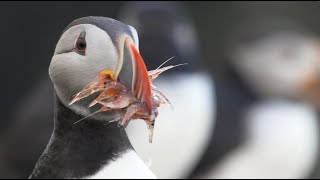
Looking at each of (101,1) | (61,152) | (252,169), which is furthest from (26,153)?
(61,152)

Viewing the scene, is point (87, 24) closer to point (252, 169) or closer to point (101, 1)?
point (252, 169)

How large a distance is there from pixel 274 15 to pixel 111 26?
3.57m

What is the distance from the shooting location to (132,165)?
0.64 m

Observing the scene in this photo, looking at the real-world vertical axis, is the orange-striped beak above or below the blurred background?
above

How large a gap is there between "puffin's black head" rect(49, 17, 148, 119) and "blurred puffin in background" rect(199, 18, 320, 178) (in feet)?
5.56

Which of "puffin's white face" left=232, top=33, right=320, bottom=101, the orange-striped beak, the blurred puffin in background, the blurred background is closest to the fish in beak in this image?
the orange-striped beak

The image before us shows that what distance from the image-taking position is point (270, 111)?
271 centimetres

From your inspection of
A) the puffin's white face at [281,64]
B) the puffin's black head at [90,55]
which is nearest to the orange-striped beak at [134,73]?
the puffin's black head at [90,55]

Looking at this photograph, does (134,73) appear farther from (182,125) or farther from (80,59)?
(182,125)

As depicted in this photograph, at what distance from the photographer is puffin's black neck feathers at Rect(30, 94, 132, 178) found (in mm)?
647

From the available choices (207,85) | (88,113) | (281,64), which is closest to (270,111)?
(207,85)

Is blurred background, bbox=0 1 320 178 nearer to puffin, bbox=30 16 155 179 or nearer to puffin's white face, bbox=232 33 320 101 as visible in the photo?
puffin's white face, bbox=232 33 320 101

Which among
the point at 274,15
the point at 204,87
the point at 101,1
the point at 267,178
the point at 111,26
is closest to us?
the point at 111,26

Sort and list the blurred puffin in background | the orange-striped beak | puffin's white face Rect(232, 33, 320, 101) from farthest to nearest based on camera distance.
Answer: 1. puffin's white face Rect(232, 33, 320, 101)
2. the blurred puffin in background
3. the orange-striped beak
